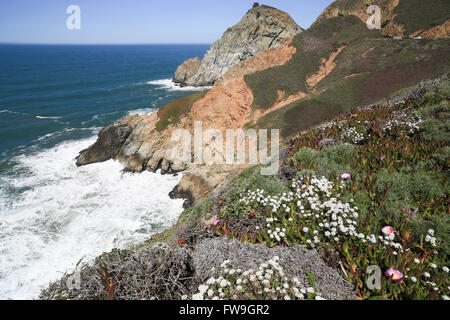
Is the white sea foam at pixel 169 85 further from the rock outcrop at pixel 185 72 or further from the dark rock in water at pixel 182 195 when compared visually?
the dark rock in water at pixel 182 195

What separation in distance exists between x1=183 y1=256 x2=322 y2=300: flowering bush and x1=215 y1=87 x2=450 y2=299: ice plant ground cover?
0.95 metres

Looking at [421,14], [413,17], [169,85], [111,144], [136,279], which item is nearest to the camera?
[136,279]

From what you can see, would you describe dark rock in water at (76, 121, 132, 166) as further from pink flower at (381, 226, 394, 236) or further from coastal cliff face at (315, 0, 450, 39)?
coastal cliff face at (315, 0, 450, 39)

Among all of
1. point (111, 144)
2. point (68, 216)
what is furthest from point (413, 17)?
point (68, 216)

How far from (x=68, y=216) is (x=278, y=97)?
2322 centimetres

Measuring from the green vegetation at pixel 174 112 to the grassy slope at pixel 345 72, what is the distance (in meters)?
7.39

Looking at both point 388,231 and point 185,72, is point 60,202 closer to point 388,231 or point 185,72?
point 388,231

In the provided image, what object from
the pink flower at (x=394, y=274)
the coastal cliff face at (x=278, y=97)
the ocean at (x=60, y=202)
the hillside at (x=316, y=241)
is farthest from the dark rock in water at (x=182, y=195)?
the pink flower at (x=394, y=274)

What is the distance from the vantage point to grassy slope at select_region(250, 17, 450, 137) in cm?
2250

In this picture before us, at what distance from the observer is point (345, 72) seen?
91.3 feet

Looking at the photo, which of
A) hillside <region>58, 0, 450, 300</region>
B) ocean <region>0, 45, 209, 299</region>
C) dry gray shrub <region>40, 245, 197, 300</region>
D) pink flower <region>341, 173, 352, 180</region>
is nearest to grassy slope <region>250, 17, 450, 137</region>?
hillside <region>58, 0, 450, 300</region>

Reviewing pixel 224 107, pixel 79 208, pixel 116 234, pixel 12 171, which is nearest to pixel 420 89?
pixel 224 107

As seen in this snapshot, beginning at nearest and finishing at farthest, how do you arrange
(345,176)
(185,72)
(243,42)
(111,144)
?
(345,176) → (111,144) → (243,42) → (185,72)
